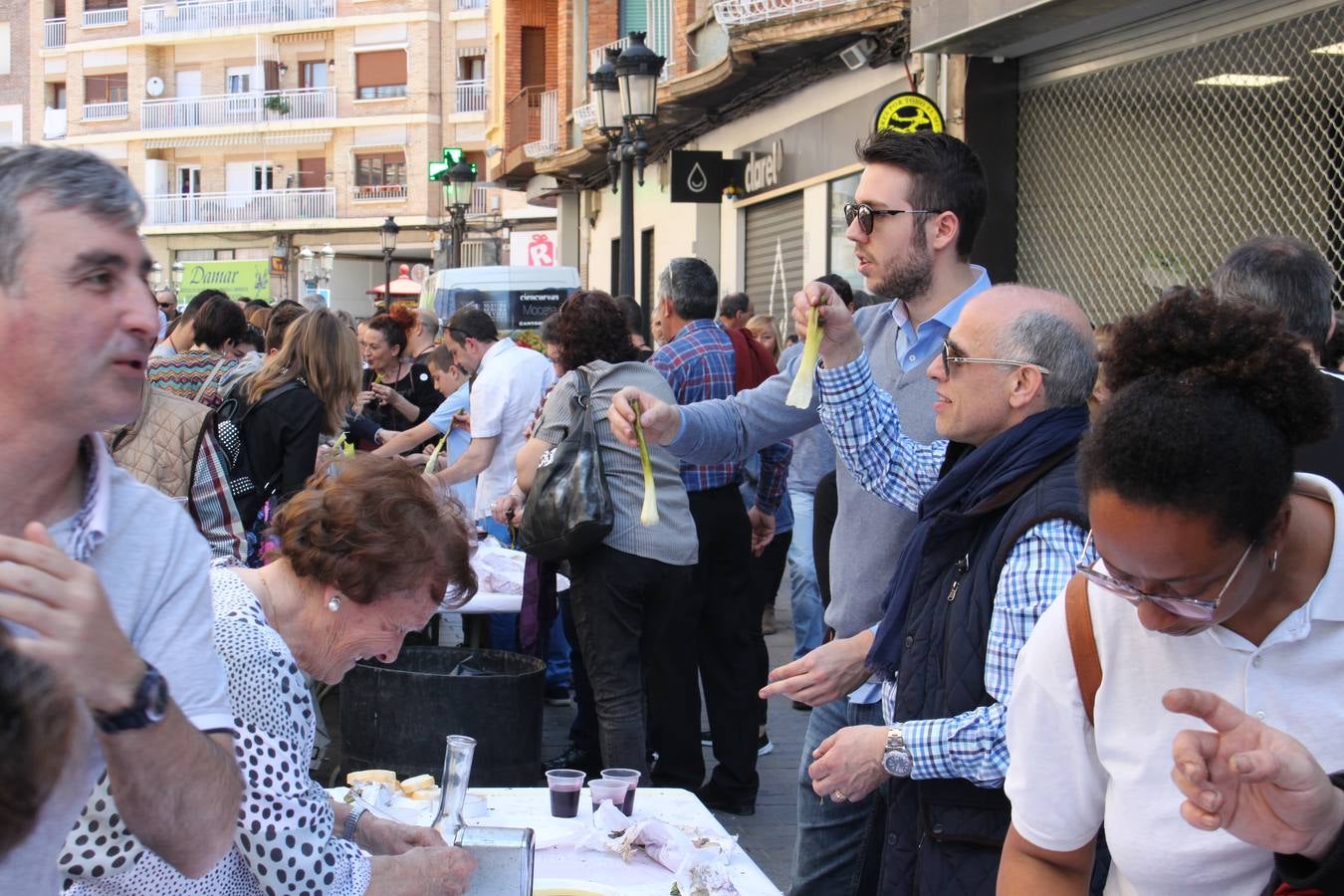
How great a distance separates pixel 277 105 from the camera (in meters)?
46.7

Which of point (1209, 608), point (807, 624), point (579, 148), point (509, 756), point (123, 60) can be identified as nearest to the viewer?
point (1209, 608)

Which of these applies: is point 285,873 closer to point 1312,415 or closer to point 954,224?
point 1312,415

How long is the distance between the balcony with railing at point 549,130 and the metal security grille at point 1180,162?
47.3ft

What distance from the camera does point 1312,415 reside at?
1826 mm

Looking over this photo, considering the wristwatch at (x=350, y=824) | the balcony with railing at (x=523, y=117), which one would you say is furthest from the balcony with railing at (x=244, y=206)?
the wristwatch at (x=350, y=824)

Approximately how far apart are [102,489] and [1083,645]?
4.51 feet

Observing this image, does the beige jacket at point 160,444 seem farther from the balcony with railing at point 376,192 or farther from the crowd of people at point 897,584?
the balcony with railing at point 376,192

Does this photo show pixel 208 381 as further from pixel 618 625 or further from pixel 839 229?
pixel 839 229

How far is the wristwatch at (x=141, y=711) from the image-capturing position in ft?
5.08

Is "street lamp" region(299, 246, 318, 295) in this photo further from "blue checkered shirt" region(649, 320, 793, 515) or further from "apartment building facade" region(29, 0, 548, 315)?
"blue checkered shirt" region(649, 320, 793, 515)

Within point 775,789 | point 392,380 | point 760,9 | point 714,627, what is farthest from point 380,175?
point 775,789

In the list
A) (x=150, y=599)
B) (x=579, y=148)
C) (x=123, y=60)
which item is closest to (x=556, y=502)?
(x=150, y=599)

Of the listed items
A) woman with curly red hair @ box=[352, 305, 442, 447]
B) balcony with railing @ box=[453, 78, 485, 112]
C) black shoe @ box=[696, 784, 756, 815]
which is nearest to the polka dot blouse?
black shoe @ box=[696, 784, 756, 815]

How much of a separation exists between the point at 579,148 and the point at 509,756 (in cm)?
1645
